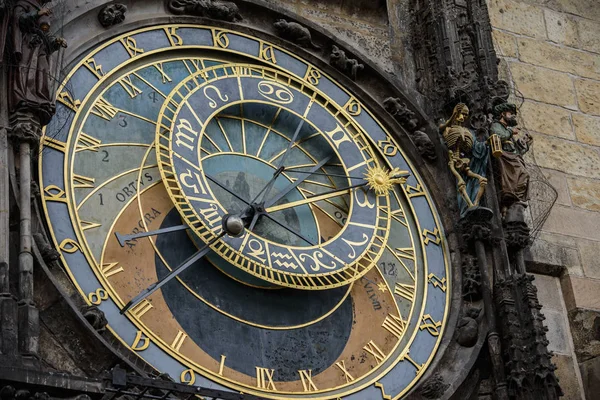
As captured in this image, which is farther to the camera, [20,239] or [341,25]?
[341,25]

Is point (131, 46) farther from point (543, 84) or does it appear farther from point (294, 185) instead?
point (543, 84)

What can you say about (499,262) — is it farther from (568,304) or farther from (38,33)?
(38,33)

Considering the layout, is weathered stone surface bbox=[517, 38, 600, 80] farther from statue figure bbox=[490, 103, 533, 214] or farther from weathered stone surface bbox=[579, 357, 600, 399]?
weathered stone surface bbox=[579, 357, 600, 399]

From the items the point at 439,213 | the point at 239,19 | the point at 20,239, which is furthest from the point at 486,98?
the point at 20,239

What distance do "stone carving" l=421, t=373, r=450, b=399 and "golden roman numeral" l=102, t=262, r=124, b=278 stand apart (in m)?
1.77

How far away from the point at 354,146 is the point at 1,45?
7.91 ft

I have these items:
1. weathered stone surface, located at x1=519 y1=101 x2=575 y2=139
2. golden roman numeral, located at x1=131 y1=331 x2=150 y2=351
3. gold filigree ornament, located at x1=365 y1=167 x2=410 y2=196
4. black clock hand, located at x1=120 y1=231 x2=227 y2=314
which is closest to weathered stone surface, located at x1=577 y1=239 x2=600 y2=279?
weathered stone surface, located at x1=519 y1=101 x2=575 y2=139

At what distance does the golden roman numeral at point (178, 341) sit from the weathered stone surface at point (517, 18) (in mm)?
3936

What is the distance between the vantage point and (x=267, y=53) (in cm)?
920

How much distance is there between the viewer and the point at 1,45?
7.64 meters

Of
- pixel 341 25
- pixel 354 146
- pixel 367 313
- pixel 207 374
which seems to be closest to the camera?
pixel 207 374

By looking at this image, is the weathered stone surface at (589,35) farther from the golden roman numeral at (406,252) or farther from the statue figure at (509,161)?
the golden roman numeral at (406,252)

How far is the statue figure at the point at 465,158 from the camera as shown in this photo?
29.9 ft

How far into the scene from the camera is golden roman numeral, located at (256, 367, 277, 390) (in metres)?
7.90
